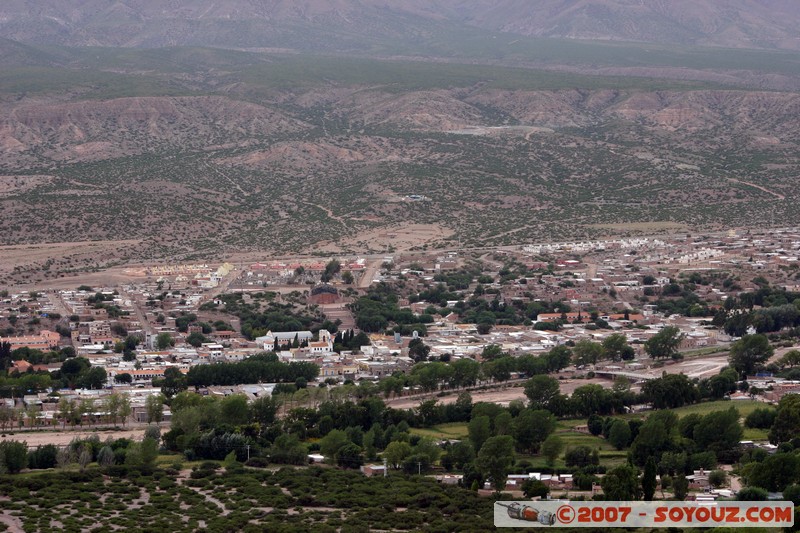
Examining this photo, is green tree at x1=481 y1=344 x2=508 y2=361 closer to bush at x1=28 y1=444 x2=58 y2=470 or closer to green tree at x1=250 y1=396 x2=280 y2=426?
green tree at x1=250 y1=396 x2=280 y2=426

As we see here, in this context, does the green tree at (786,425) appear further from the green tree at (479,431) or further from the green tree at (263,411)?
the green tree at (263,411)

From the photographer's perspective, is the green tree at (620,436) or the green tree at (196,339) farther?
the green tree at (196,339)

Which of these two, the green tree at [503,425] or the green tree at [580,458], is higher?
the green tree at [503,425]

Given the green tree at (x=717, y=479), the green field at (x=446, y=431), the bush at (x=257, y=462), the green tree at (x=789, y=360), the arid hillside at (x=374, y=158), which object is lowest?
the green field at (x=446, y=431)

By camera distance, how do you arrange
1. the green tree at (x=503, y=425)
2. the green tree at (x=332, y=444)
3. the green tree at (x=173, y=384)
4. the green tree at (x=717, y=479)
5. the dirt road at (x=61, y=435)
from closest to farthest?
the green tree at (x=717, y=479) → the green tree at (x=332, y=444) → the green tree at (x=503, y=425) → the dirt road at (x=61, y=435) → the green tree at (x=173, y=384)

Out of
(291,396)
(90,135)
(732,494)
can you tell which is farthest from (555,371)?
(90,135)

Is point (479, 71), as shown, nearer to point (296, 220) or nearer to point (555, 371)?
point (296, 220)

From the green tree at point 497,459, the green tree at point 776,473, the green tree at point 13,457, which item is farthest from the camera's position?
the green tree at point 13,457

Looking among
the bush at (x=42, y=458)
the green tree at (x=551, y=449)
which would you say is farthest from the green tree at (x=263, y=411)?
the green tree at (x=551, y=449)
